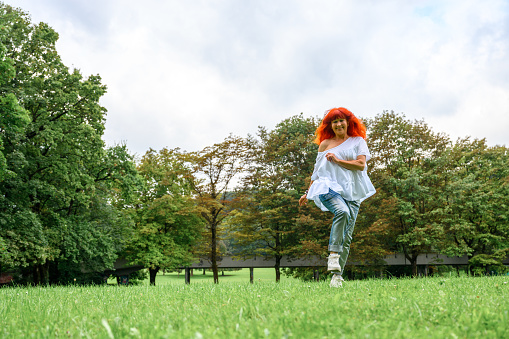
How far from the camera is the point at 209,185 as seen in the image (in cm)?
2467

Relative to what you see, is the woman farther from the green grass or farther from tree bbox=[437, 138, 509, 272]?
tree bbox=[437, 138, 509, 272]

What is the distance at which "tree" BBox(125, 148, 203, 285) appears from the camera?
28747 mm

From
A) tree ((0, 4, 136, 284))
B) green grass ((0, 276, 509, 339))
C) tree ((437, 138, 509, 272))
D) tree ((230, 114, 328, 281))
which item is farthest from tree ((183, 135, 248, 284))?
green grass ((0, 276, 509, 339))

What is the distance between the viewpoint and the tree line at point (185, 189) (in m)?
18.8

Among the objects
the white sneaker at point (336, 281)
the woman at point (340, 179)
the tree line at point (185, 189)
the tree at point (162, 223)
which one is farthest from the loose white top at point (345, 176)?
the tree at point (162, 223)

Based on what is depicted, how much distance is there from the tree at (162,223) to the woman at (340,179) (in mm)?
21766

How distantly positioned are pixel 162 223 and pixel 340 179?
90.2 ft

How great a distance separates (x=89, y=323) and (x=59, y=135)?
1793cm

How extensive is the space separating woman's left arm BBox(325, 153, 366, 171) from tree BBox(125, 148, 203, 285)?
72.3ft

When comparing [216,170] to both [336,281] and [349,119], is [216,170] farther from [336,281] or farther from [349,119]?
[336,281]

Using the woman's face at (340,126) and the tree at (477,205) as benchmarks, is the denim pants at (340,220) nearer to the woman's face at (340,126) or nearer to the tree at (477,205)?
the woman's face at (340,126)

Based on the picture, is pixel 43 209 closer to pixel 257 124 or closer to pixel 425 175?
pixel 257 124

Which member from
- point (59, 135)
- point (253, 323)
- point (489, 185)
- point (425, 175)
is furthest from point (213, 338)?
point (489, 185)

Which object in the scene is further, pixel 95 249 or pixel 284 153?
pixel 284 153
